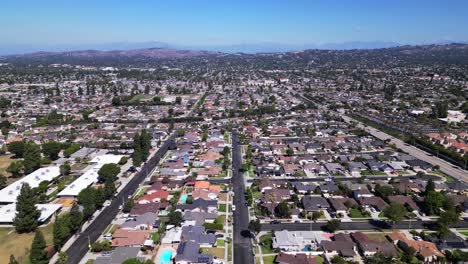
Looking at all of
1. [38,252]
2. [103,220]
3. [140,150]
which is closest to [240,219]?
[103,220]

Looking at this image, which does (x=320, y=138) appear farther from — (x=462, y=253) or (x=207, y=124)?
(x=462, y=253)

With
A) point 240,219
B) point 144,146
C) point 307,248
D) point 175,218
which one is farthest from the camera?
point 144,146

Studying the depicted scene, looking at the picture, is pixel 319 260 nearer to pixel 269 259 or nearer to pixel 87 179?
pixel 269 259

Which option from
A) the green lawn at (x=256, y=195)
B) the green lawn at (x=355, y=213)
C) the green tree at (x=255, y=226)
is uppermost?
the green tree at (x=255, y=226)

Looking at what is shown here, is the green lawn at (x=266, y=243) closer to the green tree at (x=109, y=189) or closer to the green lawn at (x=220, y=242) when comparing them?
the green lawn at (x=220, y=242)

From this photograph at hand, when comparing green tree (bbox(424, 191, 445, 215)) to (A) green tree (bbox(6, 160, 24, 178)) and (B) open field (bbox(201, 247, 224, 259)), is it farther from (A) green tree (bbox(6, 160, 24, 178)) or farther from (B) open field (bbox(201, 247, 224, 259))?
(A) green tree (bbox(6, 160, 24, 178))

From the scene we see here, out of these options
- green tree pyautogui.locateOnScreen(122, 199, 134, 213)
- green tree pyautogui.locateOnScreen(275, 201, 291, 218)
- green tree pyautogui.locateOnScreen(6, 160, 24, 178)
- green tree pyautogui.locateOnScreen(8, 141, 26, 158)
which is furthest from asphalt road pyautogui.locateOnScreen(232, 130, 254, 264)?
green tree pyautogui.locateOnScreen(8, 141, 26, 158)

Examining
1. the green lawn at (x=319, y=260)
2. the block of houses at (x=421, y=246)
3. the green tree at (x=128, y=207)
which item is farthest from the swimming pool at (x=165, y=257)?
the block of houses at (x=421, y=246)

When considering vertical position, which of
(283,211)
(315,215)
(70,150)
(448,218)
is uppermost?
(448,218)
